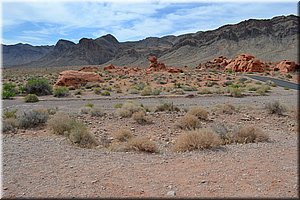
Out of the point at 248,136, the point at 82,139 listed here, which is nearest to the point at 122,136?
the point at 82,139

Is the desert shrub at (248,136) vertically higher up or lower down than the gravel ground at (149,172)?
higher up

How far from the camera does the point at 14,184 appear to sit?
5.88 metres

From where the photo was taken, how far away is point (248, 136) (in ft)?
31.8

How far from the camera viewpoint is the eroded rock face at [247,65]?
66.1m

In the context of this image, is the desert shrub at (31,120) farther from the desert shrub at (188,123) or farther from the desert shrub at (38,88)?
the desert shrub at (38,88)

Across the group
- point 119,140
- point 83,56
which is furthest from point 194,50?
point 119,140

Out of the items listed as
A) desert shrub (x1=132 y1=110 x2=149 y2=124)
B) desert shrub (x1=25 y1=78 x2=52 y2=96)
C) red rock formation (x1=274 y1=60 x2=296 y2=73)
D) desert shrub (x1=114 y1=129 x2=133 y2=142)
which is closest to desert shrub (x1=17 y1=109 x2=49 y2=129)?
desert shrub (x1=132 y1=110 x2=149 y2=124)

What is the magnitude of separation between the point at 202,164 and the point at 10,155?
445 cm

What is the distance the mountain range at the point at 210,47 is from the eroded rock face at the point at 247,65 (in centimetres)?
1797

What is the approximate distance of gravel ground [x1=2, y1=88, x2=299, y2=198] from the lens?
559cm

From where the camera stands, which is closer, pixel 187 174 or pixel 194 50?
pixel 187 174

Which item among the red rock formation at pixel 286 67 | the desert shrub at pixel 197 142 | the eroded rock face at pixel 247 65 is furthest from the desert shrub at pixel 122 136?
the eroded rock face at pixel 247 65

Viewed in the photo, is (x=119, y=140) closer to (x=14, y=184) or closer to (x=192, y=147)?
(x=192, y=147)

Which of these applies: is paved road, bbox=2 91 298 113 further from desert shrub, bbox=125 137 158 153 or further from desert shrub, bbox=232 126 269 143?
desert shrub, bbox=125 137 158 153
